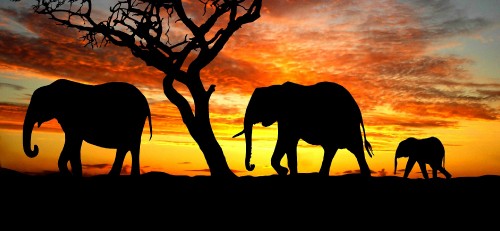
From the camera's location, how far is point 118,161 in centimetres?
1670

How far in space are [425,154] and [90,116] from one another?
63.5 ft

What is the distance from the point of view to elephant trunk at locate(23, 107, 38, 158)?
15.1 metres

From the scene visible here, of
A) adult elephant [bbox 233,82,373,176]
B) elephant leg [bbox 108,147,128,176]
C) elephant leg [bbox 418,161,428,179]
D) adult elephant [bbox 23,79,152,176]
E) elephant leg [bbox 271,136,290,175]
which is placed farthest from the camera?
elephant leg [bbox 418,161,428,179]

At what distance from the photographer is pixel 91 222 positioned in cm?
891

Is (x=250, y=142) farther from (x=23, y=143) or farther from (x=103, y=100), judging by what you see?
(x=23, y=143)

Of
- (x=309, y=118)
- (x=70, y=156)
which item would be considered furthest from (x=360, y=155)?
(x=70, y=156)

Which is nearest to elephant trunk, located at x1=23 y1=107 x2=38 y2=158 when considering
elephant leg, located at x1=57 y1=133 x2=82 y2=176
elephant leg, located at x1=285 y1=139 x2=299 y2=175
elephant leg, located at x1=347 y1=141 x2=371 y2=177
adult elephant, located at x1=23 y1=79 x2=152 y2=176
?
adult elephant, located at x1=23 y1=79 x2=152 y2=176

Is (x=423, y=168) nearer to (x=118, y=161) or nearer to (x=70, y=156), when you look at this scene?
(x=118, y=161)

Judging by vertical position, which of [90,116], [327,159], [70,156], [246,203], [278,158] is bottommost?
[246,203]

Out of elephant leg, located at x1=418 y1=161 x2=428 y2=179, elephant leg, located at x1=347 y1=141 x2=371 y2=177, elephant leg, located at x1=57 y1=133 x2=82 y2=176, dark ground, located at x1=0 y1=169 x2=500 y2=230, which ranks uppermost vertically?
elephant leg, located at x1=418 y1=161 x2=428 y2=179

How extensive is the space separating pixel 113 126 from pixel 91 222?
26.4 feet

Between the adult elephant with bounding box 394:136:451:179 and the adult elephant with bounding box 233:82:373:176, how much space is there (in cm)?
1377

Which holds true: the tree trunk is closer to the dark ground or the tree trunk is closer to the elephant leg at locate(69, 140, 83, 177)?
the elephant leg at locate(69, 140, 83, 177)

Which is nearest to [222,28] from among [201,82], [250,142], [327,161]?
[201,82]
